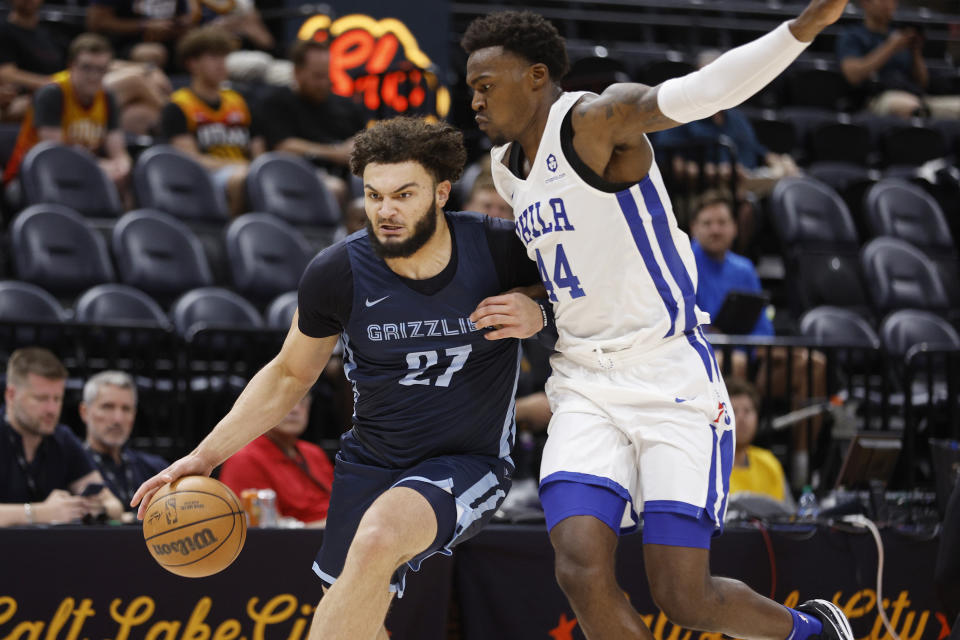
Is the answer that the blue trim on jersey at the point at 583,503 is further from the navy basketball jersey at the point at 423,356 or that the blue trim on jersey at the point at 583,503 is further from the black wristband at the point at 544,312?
the black wristband at the point at 544,312

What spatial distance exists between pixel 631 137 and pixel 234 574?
7.91ft

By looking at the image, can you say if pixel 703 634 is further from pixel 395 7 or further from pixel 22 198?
pixel 395 7

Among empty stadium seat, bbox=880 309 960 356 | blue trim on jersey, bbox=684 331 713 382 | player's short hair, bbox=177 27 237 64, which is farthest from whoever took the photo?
player's short hair, bbox=177 27 237 64

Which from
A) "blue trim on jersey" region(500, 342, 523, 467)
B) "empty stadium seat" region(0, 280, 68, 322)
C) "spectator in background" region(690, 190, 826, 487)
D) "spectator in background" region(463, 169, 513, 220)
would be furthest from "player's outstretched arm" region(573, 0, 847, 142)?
"empty stadium seat" region(0, 280, 68, 322)

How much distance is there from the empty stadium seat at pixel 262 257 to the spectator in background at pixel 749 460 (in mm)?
3087

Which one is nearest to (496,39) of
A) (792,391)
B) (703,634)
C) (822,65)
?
(703,634)

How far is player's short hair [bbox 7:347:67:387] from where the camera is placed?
18.1 feet

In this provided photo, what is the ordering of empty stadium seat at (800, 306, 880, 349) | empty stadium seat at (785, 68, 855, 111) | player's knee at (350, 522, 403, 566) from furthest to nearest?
empty stadium seat at (785, 68, 855, 111), empty stadium seat at (800, 306, 880, 349), player's knee at (350, 522, 403, 566)

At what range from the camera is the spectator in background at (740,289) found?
7289 mm

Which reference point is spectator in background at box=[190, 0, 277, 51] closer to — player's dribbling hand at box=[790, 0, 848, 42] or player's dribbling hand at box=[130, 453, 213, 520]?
player's dribbling hand at box=[130, 453, 213, 520]

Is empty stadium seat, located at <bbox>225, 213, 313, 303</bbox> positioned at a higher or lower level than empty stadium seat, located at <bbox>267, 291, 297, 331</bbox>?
higher

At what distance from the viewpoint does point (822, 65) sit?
12.9 metres

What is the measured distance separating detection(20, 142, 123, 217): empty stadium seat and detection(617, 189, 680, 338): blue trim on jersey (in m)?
5.22

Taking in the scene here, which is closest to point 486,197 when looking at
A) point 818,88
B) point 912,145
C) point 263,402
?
point 263,402
